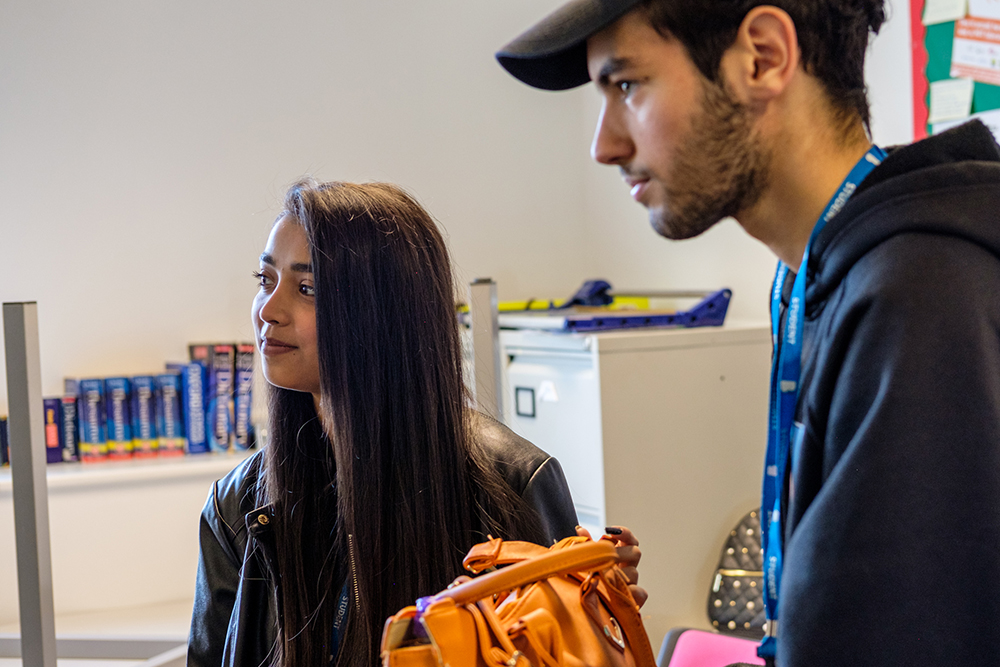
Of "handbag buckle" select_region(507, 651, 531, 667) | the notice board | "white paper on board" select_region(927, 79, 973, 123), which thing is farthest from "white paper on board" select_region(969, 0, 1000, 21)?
"handbag buckle" select_region(507, 651, 531, 667)

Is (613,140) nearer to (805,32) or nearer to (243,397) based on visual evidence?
(805,32)

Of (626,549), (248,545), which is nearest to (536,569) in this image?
(626,549)

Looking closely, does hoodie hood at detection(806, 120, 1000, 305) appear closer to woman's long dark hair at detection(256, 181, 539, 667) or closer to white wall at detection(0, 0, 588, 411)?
woman's long dark hair at detection(256, 181, 539, 667)

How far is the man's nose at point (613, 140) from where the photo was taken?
78 centimetres

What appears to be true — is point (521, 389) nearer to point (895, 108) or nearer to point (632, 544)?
point (895, 108)

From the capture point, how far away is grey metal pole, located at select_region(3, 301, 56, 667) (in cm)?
164

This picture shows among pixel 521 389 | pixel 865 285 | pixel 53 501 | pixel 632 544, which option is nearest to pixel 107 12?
pixel 53 501

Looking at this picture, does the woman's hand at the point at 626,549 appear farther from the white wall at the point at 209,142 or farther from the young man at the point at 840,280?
the white wall at the point at 209,142

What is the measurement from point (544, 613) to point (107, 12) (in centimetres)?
300

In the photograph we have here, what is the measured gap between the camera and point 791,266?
80cm

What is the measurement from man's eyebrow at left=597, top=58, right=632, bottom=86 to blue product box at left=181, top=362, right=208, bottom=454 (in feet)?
8.07

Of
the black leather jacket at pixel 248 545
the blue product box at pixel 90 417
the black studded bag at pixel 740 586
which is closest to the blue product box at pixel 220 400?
the blue product box at pixel 90 417

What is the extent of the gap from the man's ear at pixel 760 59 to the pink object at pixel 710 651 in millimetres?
1131

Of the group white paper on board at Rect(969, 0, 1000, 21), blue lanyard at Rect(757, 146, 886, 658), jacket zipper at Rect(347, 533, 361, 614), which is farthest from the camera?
white paper on board at Rect(969, 0, 1000, 21)
